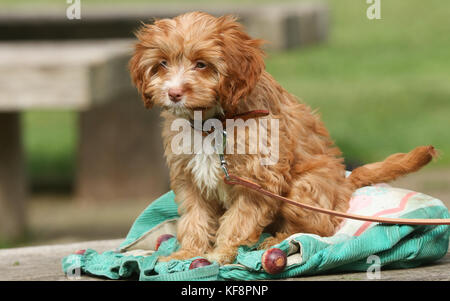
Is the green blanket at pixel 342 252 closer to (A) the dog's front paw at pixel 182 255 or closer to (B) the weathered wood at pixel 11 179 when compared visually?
(A) the dog's front paw at pixel 182 255

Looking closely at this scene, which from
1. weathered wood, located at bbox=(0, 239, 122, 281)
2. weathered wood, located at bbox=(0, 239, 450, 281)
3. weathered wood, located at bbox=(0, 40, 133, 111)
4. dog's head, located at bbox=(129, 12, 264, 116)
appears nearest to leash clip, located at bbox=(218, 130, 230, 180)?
dog's head, located at bbox=(129, 12, 264, 116)

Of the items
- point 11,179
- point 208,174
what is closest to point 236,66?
point 208,174

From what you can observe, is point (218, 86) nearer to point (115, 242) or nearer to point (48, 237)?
point (115, 242)

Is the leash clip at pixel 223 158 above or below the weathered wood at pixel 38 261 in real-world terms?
above

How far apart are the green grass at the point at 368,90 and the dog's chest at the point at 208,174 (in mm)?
6534

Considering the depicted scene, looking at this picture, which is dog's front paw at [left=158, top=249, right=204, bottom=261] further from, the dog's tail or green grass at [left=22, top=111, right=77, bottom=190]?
green grass at [left=22, top=111, right=77, bottom=190]

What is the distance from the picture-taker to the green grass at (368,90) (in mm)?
12094

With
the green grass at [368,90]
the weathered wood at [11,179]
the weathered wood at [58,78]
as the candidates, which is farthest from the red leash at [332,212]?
the green grass at [368,90]

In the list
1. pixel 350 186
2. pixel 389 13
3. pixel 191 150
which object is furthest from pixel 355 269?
pixel 389 13

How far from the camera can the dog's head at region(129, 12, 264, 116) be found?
11.9ft

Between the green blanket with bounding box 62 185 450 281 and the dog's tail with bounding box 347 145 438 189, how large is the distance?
0.06 meters

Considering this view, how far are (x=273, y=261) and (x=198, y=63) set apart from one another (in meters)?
0.91

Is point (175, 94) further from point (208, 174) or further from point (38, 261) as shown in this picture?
point (38, 261)

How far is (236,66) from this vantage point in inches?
144
